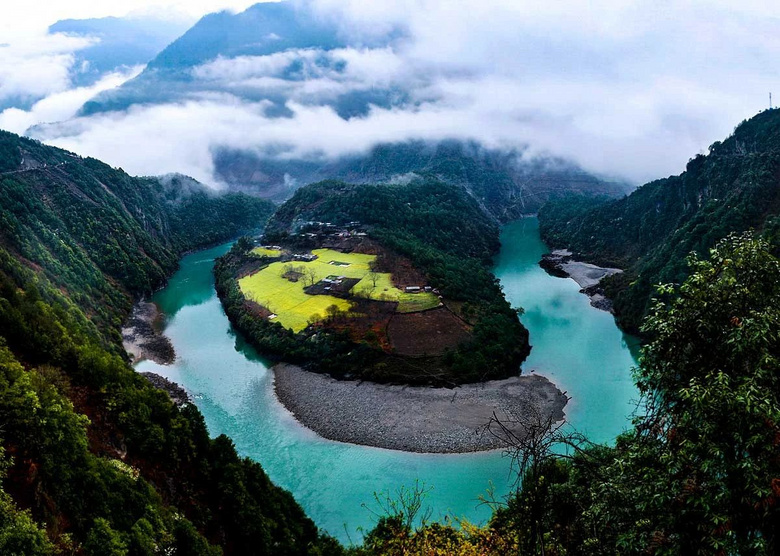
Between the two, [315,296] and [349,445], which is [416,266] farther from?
[349,445]

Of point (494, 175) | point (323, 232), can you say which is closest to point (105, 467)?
point (323, 232)

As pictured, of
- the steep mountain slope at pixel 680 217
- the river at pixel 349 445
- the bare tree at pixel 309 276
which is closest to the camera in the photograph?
the river at pixel 349 445

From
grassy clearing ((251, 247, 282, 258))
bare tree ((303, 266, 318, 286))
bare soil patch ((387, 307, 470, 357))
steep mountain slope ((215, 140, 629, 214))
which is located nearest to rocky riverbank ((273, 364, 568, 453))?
bare soil patch ((387, 307, 470, 357))

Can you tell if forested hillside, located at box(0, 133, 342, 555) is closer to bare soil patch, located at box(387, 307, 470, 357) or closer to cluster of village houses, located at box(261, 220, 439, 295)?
bare soil patch, located at box(387, 307, 470, 357)

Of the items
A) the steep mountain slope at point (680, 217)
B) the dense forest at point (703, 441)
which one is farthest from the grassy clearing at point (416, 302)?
the dense forest at point (703, 441)

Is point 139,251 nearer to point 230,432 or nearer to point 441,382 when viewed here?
point 230,432

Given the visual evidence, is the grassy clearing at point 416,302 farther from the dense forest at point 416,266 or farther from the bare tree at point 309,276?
the bare tree at point 309,276

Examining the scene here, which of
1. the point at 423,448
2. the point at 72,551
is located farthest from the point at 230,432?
the point at 72,551
